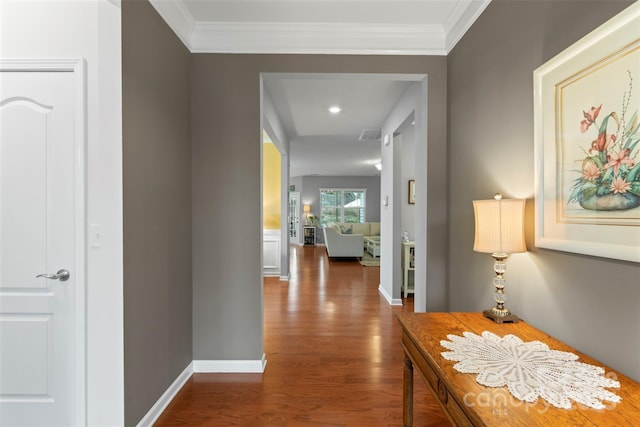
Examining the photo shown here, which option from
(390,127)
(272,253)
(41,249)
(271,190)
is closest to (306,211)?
(271,190)

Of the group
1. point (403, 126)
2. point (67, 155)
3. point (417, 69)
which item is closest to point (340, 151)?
point (403, 126)

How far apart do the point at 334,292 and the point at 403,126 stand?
2713mm

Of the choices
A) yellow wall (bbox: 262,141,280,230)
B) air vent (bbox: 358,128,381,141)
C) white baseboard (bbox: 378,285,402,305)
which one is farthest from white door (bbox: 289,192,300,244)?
white baseboard (bbox: 378,285,402,305)

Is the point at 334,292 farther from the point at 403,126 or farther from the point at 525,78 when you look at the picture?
the point at 525,78

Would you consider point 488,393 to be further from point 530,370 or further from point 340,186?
point 340,186

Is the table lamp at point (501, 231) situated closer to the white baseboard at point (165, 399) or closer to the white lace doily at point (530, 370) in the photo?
the white lace doily at point (530, 370)

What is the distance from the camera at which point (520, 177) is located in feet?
4.98

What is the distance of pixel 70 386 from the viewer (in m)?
1.62

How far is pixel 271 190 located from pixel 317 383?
4343 millimetres

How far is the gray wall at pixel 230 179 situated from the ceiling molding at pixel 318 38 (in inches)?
2.3

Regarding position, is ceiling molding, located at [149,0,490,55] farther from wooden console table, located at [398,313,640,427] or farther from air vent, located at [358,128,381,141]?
air vent, located at [358,128,381,141]

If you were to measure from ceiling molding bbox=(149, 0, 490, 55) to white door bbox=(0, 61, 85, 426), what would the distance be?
1070 millimetres

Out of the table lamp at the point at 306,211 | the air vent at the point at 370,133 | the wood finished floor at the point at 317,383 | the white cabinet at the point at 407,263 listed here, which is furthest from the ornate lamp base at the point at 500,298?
the table lamp at the point at 306,211

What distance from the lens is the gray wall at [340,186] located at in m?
11.9
